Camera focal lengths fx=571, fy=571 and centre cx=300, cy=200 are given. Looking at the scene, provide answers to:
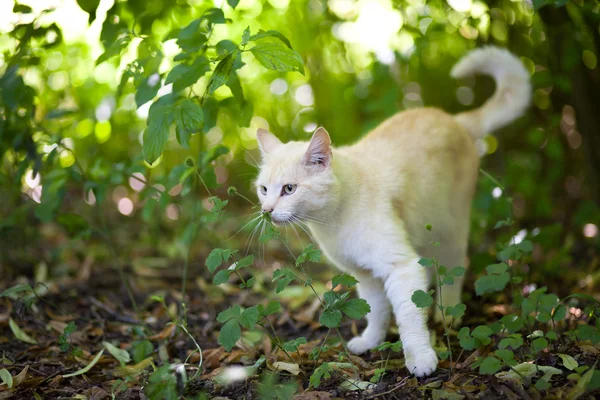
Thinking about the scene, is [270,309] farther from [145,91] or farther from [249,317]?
[145,91]

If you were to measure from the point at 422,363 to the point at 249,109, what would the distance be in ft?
4.53

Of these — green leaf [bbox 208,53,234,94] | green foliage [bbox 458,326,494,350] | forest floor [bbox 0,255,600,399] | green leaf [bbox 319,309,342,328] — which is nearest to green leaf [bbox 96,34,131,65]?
green leaf [bbox 208,53,234,94]

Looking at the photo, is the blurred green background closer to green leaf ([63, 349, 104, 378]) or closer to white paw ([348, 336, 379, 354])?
green leaf ([63, 349, 104, 378])

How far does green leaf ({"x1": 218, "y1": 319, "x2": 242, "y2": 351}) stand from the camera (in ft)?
7.00

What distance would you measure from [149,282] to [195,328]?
941 millimetres

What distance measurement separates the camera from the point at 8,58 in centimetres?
305

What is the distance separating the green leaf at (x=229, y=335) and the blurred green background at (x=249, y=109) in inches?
29.6

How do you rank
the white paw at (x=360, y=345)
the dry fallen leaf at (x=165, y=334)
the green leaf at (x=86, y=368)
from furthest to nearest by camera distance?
the dry fallen leaf at (x=165, y=334) → the white paw at (x=360, y=345) → the green leaf at (x=86, y=368)

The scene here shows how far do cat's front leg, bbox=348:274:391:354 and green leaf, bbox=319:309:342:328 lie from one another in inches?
28.5

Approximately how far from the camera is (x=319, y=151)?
2.61m

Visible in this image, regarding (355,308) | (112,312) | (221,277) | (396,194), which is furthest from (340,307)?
(112,312)

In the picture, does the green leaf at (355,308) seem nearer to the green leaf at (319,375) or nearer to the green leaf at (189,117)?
the green leaf at (319,375)

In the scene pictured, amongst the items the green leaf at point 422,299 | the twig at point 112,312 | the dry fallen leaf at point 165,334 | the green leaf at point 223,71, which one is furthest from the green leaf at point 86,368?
the green leaf at point 422,299

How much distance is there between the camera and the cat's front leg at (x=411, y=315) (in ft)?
7.77
